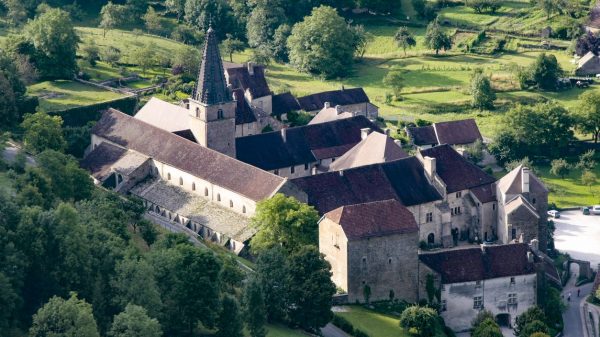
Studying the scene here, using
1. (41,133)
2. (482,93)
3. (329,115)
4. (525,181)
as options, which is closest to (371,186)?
(525,181)

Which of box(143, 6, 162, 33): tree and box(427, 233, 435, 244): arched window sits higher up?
box(143, 6, 162, 33): tree

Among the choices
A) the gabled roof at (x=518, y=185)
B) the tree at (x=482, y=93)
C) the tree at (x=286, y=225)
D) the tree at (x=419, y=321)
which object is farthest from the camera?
the tree at (x=482, y=93)

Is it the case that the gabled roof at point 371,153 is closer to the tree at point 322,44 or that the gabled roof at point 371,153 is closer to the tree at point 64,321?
the tree at point 64,321

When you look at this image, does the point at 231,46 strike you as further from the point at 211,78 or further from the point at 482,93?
the point at 211,78

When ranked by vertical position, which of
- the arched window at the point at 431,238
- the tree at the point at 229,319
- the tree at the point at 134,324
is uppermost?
the tree at the point at 134,324

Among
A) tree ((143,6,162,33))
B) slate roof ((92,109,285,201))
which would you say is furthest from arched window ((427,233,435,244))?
tree ((143,6,162,33))

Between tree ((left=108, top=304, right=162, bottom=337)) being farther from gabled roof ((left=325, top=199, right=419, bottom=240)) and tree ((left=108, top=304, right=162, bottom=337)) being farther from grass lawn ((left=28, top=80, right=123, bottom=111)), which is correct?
grass lawn ((left=28, top=80, right=123, bottom=111))

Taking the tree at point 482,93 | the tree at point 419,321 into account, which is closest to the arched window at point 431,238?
the tree at point 419,321
